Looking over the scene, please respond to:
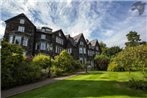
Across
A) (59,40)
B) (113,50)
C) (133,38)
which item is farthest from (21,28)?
(133,38)

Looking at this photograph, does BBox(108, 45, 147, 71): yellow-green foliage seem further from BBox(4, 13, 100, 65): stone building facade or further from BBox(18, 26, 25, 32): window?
BBox(18, 26, 25, 32): window

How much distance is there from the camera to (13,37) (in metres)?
35.7

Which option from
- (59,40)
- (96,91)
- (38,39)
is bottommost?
(96,91)

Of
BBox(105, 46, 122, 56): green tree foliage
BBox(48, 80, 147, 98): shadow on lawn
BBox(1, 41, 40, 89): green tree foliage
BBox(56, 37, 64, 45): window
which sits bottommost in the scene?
BBox(48, 80, 147, 98): shadow on lawn

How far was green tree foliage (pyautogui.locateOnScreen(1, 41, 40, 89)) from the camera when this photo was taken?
12844 millimetres

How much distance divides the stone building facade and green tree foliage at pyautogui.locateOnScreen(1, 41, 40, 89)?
13971 millimetres

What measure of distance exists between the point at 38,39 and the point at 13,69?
2616 centimetres

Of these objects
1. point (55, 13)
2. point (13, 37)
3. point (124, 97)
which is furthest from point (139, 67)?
point (13, 37)

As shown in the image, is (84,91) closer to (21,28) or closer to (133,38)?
(21,28)

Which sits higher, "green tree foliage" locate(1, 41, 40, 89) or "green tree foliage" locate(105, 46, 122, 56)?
"green tree foliage" locate(105, 46, 122, 56)

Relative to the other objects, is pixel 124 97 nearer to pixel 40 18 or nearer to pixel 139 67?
pixel 139 67

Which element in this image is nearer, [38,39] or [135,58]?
[135,58]

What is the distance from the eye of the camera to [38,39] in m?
39.8

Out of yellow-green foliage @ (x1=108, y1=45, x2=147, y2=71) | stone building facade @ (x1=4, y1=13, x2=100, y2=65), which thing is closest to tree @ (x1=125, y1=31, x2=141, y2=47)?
stone building facade @ (x1=4, y1=13, x2=100, y2=65)
